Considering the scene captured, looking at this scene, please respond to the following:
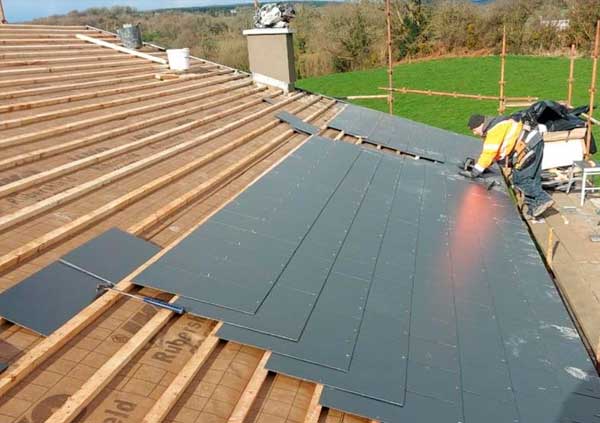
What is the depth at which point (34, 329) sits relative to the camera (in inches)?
115

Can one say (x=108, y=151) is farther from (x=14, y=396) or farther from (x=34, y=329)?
(x=14, y=396)

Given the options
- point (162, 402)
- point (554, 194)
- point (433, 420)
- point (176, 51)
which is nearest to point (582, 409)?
point (433, 420)

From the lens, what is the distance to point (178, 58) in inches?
407

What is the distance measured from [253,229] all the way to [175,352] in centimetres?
170

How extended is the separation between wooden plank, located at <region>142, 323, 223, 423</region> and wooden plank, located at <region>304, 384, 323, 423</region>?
2.34 ft

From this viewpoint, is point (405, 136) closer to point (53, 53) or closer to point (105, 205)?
point (105, 205)

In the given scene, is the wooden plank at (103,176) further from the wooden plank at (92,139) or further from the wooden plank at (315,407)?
the wooden plank at (315,407)

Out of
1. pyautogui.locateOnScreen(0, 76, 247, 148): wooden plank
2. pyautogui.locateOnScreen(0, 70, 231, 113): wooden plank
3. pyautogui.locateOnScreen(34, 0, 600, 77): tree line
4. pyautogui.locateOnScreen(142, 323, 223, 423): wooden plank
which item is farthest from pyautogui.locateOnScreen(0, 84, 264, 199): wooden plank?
Answer: pyautogui.locateOnScreen(34, 0, 600, 77): tree line

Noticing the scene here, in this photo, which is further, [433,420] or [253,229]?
[253,229]

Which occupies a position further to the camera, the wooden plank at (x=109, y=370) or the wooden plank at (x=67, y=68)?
the wooden plank at (x=67, y=68)

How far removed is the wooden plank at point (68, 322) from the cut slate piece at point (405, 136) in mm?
5126

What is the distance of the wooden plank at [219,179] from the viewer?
4.45 m

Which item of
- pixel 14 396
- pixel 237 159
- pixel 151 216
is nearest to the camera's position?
pixel 14 396

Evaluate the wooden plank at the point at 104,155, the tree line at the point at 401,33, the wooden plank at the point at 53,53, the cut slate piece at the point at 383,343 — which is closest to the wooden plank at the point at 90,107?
the wooden plank at the point at 104,155
